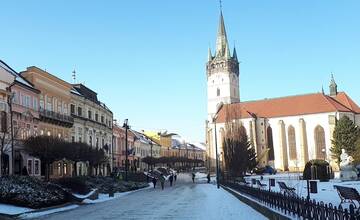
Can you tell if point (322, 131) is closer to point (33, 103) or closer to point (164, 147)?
point (164, 147)

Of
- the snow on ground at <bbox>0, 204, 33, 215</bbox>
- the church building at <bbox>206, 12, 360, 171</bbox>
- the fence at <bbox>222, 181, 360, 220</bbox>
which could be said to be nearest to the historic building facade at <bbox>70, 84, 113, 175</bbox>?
the church building at <bbox>206, 12, 360, 171</bbox>

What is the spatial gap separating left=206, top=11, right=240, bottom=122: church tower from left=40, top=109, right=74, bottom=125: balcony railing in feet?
254

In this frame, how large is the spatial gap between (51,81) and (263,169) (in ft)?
186

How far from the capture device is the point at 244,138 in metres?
72.2

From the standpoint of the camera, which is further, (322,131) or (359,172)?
(322,131)

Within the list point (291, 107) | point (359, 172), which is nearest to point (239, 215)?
point (359, 172)

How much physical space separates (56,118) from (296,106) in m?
73.9

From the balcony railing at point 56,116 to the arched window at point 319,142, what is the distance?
63.6 m

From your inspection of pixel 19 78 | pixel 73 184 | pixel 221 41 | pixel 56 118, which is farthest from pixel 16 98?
pixel 221 41

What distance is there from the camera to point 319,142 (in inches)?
4365

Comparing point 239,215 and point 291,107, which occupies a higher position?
point 291,107

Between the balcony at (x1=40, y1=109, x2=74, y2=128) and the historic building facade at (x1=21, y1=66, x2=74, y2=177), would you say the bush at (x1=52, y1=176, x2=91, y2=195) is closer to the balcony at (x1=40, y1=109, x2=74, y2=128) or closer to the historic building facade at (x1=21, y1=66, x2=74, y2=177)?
the historic building facade at (x1=21, y1=66, x2=74, y2=177)

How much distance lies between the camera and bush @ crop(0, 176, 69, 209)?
25.5 metres

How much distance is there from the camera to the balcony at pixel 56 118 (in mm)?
53812
